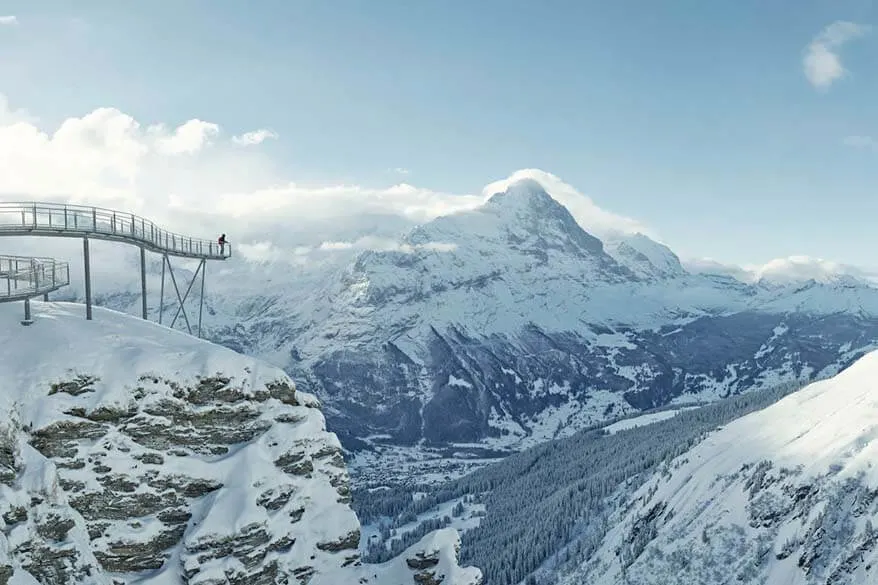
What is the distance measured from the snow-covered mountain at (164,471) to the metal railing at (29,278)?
227 centimetres

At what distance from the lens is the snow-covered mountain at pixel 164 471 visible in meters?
43.2

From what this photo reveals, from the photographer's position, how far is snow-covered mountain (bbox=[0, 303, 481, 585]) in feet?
142

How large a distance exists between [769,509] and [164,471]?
393ft

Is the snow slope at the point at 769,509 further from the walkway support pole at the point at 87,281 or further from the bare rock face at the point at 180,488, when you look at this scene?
the walkway support pole at the point at 87,281

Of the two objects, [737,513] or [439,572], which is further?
[737,513]

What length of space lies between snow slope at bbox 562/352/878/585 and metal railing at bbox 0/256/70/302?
11747cm

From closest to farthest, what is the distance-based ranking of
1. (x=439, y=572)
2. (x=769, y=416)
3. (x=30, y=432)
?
(x=30, y=432) → (x=439, y=572) → (x=769, y=416)

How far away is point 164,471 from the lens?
48188 millimetres

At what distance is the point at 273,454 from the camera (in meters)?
50.9

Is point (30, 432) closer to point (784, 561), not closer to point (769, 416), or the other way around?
point (784, 561)

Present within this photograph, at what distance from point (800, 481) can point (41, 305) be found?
13098 centimetres

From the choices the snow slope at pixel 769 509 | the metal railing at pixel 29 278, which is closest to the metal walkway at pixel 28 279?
the metal railing at pixel 29 278

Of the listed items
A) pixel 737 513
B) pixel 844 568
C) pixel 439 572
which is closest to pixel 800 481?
pixel 737 513

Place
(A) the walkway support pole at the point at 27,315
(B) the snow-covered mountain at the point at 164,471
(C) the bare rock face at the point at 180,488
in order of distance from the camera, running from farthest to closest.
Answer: (A) the walkway support pole at the point at 27,315
(C) the bare rock face at the point at 180,488
(B) the snow-covered mountain at the point at 164,471
